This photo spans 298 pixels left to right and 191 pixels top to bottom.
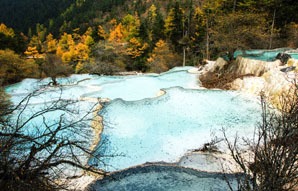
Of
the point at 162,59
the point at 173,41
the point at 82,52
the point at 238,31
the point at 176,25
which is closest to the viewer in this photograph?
the point at 238,31

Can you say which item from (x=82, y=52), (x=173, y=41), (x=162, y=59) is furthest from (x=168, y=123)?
(x=82, y=52)

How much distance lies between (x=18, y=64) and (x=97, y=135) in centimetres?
1436

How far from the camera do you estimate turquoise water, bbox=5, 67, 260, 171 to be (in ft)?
24.2

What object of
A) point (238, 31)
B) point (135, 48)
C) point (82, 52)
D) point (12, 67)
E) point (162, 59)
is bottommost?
point (162, 59)

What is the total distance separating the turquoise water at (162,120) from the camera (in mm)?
7387

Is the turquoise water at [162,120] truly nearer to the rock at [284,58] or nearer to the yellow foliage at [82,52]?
the rock at [284,58]

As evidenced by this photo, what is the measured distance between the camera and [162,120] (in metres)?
9.71

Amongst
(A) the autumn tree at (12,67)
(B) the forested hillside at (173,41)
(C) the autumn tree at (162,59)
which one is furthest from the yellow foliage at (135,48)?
(A) the autumn tree at (12,67)

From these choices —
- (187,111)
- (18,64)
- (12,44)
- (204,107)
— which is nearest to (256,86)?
(204,107)

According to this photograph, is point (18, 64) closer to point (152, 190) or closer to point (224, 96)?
point (224, 96)

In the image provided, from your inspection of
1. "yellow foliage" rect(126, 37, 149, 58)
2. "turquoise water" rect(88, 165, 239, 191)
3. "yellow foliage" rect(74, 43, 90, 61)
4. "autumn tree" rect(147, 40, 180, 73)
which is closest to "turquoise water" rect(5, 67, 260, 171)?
"turquoise water" rect(88, 165, 239, 191)

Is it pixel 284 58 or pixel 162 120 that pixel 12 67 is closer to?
pixel 162 120

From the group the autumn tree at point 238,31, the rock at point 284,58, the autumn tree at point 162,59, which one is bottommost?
the autumn tree at point 162,59

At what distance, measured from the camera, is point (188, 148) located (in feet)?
24.8
